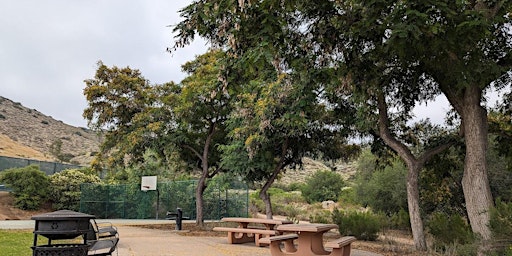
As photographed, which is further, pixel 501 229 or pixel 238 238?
pixel 238 238

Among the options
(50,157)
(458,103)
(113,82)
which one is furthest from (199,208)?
(50,157)

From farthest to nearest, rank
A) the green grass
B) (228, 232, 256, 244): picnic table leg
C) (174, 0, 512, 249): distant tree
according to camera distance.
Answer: (228, 232, 256, 244): picnic table leg → the green grass → (174, 0, 512, 249): distant tree

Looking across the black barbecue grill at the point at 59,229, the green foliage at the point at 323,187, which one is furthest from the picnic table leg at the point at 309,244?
the green foliage at the point at 323,187

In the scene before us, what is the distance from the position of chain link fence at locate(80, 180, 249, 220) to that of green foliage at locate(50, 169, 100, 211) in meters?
0.79

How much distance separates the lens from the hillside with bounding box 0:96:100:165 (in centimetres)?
5184

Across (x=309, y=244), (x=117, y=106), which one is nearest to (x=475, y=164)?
(x=309, y=244)

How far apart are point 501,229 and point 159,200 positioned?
21.3m

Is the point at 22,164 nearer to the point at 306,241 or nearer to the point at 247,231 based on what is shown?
the point at 247,231

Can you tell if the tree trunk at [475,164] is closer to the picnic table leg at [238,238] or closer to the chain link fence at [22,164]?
the picnic table leg at [238,238]

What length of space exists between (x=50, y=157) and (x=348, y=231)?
4842 cm

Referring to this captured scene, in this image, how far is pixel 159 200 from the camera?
1006 inches

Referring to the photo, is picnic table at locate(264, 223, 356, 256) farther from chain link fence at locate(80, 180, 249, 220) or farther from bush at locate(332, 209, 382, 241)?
chain link fence at locate(80, 180, 249, 220)

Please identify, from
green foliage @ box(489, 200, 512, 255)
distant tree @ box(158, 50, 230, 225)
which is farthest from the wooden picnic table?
distant tree @ box(158, 50, 230, 225)

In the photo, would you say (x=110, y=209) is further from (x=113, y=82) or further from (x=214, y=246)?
(x=214, y=246)
